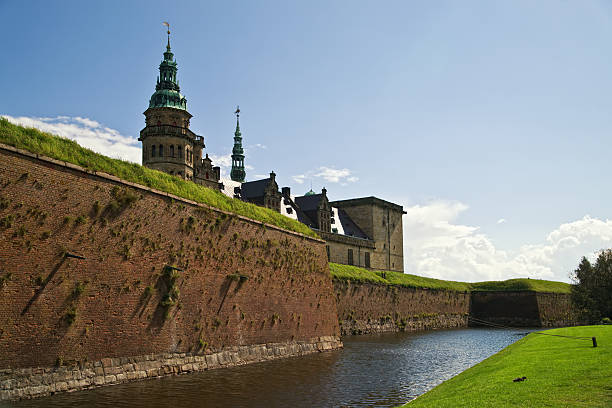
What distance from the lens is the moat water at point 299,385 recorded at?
16.7m

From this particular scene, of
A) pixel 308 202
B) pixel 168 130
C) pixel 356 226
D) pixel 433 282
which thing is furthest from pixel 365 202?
pixel 168 130

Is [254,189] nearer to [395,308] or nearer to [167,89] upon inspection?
[167,89]

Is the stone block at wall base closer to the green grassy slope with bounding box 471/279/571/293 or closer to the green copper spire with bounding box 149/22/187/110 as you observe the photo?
the green copper spire with bounding box 149/22/187/110

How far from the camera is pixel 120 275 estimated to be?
19.8 m

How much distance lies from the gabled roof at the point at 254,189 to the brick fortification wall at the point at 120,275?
39.0 m

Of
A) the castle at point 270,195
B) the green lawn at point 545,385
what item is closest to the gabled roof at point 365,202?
the castle at point 270,195

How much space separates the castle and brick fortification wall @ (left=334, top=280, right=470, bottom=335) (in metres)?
Result: 16.4

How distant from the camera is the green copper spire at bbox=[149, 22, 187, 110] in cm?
5779

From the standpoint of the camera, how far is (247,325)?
87.0 feet

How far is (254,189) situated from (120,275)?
50.9 metres

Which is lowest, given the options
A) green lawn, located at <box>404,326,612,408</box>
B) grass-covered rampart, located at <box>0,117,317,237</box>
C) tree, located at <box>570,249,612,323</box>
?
green lawn, located at <box>404,326,612,408</box>

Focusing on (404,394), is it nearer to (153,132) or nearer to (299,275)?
(299,275)

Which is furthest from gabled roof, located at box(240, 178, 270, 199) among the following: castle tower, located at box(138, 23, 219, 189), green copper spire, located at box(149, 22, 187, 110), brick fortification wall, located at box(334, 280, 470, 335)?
brick fortification wall, located at box(334, 280, 470, 335)

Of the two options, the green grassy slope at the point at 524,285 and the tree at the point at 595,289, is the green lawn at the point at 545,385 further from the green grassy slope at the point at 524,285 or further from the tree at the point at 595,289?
the green grassy slope at the point at 524,285
